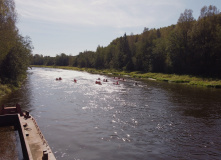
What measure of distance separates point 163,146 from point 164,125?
430 centimetres

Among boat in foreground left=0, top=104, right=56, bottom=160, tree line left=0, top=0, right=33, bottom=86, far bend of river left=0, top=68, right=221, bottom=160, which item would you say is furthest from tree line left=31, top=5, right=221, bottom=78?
boat in foreground left=0, top=104, right=56, bottom=160

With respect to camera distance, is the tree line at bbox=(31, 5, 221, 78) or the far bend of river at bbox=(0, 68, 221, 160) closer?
the far bend of river at bbox=(0, 68, 221, 160)

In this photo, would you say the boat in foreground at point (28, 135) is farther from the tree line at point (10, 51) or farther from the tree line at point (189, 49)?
the tree line at point (189, 49)

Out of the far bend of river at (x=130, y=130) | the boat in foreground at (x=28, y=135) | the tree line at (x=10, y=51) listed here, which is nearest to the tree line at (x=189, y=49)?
the tree line at (x=10, y=51)

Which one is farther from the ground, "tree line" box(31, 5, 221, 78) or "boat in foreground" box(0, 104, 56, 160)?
"tree line" box(31, 5, 221, 78)

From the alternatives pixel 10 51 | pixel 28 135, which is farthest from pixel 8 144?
pixel 10 51

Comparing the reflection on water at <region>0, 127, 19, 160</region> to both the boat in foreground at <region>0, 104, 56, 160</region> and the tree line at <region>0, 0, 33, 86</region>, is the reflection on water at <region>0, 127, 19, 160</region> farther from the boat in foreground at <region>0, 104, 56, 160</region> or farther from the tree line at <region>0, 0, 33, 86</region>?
the tree line at <region>0, 0, 33, 86</region>

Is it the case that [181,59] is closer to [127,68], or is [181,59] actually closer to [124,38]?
[127,68]

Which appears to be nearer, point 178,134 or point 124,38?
point 178,134

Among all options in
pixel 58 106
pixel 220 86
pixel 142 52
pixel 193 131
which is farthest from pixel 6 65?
pixel 142 52

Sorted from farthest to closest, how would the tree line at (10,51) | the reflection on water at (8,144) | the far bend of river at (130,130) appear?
the tree line at (10,51)
the far bend of river at (130,130)
the reflection on water at (8,144)

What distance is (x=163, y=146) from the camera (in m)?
12.6

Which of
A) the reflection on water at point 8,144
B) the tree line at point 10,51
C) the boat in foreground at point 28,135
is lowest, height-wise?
the reflection on water at point 8,144

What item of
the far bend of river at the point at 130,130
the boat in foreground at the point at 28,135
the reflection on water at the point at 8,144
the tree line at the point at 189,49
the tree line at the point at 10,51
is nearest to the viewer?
the boat in foreground at the point at 28,135
